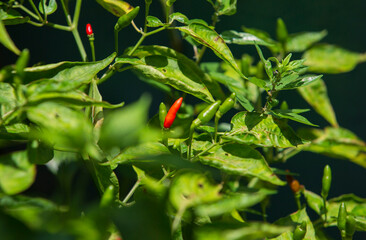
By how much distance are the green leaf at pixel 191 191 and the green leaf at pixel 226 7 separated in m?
0.46

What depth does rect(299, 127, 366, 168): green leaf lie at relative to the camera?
96cm

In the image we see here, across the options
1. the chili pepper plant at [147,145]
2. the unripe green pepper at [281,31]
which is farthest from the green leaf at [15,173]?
the unripe green pepper at [281,31]

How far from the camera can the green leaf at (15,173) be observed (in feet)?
1.33

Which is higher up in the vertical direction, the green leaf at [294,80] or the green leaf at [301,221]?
the green leaf at [294,80]

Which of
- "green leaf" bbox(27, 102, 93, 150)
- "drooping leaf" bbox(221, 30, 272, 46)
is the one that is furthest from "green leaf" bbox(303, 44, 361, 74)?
Answer: "green leaf" bbox(27, 102, 93, 150)

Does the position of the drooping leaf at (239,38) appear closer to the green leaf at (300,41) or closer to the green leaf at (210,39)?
the green leaf at (210,39)

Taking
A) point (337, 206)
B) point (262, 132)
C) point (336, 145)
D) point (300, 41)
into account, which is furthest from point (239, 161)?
point (300, 41)

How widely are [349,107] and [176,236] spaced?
0.99 metres

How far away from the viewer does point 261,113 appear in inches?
26.0

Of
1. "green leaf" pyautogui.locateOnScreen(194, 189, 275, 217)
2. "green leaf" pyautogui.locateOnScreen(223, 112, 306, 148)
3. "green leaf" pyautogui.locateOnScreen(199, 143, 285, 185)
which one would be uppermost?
"green leaf" pyautogui.locateOnScreen(194, 189, 275, 217)

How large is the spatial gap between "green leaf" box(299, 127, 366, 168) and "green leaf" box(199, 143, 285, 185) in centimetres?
40

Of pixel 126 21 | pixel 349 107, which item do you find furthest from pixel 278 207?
pixel 126 21

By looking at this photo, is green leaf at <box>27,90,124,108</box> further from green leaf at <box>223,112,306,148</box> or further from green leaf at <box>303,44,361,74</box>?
green leaf at <box>303,44,361,74</box>

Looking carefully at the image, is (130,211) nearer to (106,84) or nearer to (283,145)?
(283,145)
